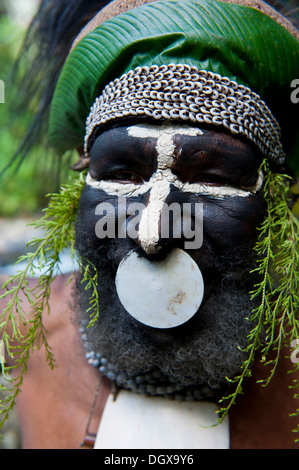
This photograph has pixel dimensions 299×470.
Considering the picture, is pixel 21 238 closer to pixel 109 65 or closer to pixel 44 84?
pixel 44 84

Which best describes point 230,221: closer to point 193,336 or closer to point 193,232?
point 193,232

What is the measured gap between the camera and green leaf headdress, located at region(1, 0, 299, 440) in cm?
145

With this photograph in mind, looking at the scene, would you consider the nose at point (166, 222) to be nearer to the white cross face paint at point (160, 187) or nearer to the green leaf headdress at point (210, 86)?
the white cross face paint at point (160, 187)

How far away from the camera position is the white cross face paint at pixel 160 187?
1.38 m

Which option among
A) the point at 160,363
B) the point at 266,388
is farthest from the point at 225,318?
the point at 266,388

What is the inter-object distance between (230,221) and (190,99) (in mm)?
432

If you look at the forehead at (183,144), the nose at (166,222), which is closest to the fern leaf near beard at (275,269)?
the forehead at (183,144)

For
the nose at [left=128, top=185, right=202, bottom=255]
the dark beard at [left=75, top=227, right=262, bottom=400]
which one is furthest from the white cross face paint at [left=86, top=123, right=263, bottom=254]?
the dark beard at [left=75, top=227, right=262, bottom=400]

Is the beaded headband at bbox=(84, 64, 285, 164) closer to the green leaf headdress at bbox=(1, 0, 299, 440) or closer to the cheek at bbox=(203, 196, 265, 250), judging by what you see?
the green leaf headdress at bbox=(1, 0, 299, 440)

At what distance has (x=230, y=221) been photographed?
1492 millimetres

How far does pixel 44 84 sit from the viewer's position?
7.38 ft

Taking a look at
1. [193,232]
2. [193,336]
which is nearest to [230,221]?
[193,232]

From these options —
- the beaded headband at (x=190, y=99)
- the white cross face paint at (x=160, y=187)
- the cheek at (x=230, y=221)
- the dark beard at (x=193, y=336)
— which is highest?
the beaded headband at (x=190, y=99)
